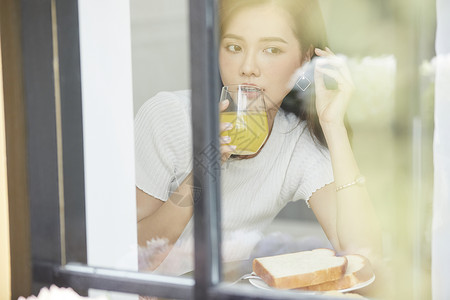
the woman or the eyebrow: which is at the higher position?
the eyebrow

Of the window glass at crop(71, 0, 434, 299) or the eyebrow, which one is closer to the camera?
the window glass at crop(71, 0, 434, 299)

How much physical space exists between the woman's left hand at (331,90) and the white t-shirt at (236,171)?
0.20ft

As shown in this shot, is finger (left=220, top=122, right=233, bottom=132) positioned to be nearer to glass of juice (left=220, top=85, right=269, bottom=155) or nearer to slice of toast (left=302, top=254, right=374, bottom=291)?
glass of juice (left=220, top=85, right=269, bottom=155)

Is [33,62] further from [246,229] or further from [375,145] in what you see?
[375,145]

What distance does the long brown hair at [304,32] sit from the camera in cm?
103

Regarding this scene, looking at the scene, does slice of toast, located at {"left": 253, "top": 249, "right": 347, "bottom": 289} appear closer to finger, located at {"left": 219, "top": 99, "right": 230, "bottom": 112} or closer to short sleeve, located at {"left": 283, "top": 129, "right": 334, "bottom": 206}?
short sleeve, located at {"left": 283, "top": 129, "right": 334, "bottom": 206}

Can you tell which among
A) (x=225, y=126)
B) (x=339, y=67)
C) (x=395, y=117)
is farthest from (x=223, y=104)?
(x=395, y=117)

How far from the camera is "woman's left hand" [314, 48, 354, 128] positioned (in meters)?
1.02

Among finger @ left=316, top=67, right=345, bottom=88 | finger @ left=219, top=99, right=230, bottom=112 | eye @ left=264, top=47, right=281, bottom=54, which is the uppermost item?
eye @ left=264, top=47, right=281, bottom=54

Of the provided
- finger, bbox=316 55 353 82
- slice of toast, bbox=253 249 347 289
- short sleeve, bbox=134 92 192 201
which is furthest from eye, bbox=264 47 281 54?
slice of toast, bbox=253 249 347 289

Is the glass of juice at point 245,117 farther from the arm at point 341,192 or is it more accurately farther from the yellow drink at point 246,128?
the arm at point 341,192

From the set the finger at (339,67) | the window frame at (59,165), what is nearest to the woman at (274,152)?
the finger at (339,67)

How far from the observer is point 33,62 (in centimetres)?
118

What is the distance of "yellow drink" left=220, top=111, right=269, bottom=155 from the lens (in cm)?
108
